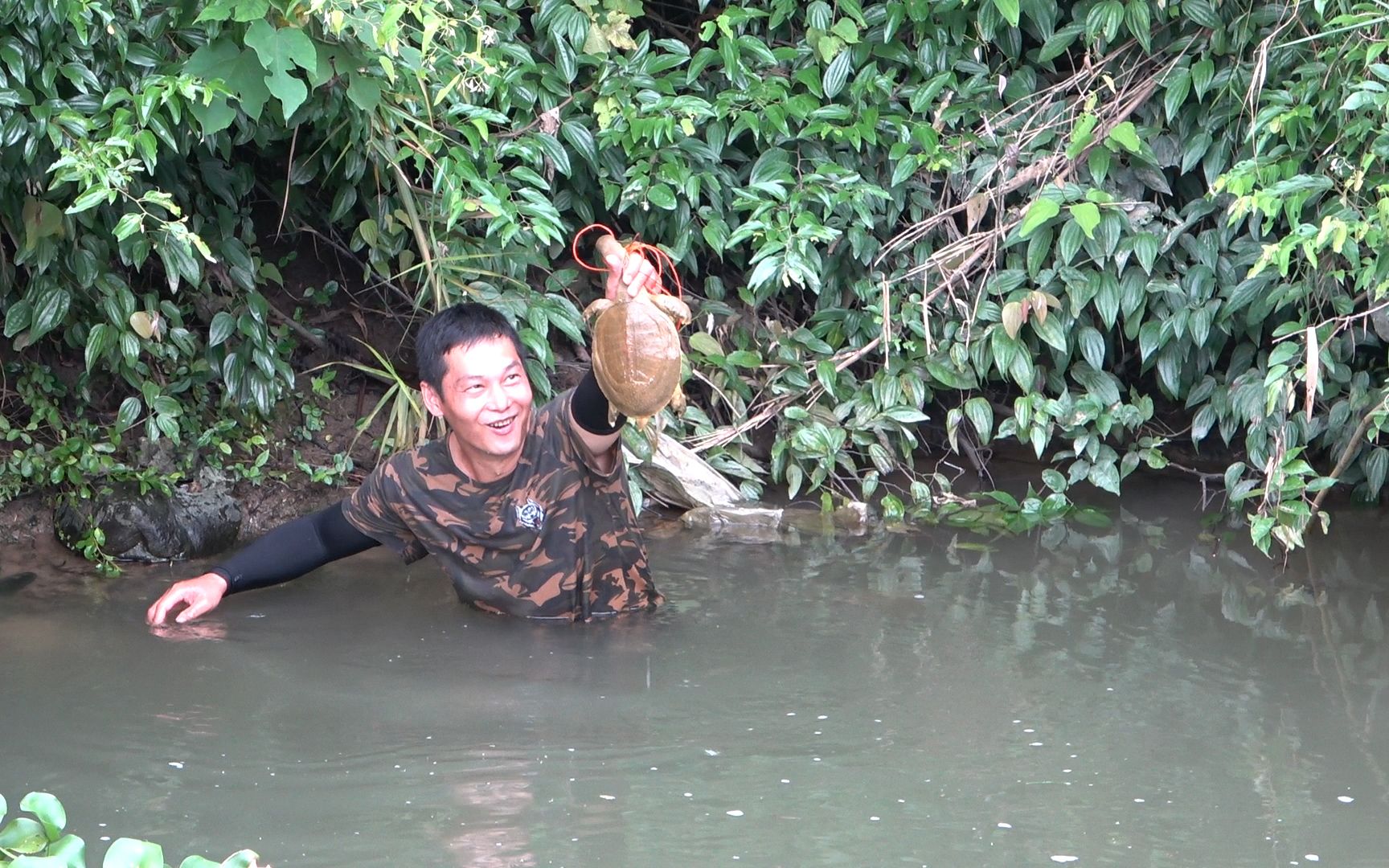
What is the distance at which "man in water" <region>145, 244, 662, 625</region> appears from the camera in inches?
126

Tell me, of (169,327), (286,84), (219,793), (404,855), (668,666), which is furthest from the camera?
(169,327)

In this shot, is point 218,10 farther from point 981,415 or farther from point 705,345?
point 981,415

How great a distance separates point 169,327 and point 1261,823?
3.40 metres

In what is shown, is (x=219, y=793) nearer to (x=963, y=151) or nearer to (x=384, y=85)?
(x=384, y=85)

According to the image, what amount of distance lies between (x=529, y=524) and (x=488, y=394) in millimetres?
352

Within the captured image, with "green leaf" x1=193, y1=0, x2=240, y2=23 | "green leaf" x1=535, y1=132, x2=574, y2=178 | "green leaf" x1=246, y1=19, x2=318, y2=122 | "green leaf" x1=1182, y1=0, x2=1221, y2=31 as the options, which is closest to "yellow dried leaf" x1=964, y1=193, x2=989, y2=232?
"green leaf" x1=1182, y1=0, x2=1221, y2=31

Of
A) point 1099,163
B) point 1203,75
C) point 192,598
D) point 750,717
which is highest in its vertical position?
point 1203,75

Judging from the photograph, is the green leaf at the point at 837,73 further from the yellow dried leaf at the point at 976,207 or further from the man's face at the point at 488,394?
the man's face at the point at 488,394

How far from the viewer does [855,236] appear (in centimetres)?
466

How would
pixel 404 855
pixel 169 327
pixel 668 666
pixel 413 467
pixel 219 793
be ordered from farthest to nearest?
pixel 169 327
pixel 413 467
pixel 668 666
pixel 219 793
pixel 404 855

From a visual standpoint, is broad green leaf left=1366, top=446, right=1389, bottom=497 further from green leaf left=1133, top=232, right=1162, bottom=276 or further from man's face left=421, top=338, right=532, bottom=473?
man's face left=421, top=338, right=532, bottom=473

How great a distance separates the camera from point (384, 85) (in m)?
3.48

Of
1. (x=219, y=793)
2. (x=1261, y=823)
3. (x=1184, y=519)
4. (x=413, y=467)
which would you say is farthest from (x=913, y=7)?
(x=219, y=793)

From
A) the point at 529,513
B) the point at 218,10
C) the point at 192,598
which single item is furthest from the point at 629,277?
the point at 192,598
